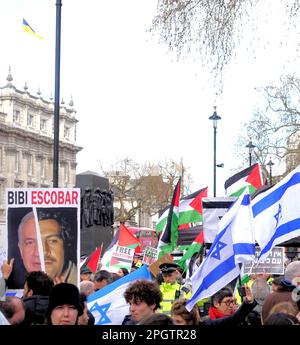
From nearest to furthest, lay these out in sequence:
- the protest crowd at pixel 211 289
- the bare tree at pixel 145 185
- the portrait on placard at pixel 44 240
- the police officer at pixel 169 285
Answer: the protest crowd at pixel 211 289 < the portrait on placard at pixel 44 240 < the police officer at pixel 169 285 < the bare tree at pixel 145 185

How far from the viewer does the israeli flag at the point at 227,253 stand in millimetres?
6609

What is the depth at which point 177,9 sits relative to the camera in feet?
31.2

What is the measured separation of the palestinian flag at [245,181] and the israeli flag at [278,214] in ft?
17.6

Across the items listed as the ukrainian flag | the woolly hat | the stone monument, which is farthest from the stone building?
the woolly hat

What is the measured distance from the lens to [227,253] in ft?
22.4

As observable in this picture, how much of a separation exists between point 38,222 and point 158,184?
84055 mm

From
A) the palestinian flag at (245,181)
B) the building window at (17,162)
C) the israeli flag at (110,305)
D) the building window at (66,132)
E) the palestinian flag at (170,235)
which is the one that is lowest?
the israeli flag at (110,305)

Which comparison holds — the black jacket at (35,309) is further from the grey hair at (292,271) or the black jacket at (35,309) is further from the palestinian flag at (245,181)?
the palestinian flag at (245,181)

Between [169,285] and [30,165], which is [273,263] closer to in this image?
[169,285]

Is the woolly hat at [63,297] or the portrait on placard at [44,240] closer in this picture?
the woolly hat at [63,297]

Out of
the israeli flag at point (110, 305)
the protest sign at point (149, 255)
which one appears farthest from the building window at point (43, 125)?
the israeli flag at point (110, 305)

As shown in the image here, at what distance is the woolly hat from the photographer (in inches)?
202

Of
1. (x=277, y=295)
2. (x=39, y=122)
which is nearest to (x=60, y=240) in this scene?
(x=277, y=295)

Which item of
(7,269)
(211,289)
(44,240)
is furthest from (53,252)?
(211,289)
